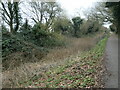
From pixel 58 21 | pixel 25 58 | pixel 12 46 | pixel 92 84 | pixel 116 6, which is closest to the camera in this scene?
pixel 92 84

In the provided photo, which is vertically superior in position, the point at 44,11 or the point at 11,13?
the point at 44,11

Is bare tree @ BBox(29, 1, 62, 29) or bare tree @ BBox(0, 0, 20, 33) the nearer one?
bare tree @ BBox(0, 0, 20, 33)

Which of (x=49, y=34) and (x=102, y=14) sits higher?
(x=102, y=14)

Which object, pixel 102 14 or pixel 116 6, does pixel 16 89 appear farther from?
pixel 102 14

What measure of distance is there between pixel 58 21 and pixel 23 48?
9670mm

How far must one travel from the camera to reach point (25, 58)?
8.70 meters

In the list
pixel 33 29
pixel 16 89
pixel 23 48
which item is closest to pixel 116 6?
pixel 33 29

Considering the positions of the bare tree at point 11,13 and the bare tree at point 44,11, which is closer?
the bare tree at point 11,13

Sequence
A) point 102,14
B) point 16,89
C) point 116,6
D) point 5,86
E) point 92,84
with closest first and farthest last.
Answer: point 92,84 → point 16,89 → point 5,86 → point 116,6 → point 102,14

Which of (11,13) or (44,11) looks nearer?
(11,13)

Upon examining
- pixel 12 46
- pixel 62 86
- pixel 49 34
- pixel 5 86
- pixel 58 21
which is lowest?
pixel 5 86

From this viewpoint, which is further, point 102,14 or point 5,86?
point 102,14

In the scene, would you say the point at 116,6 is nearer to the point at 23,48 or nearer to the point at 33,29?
the point at 33,29

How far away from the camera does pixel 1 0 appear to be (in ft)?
40.5
